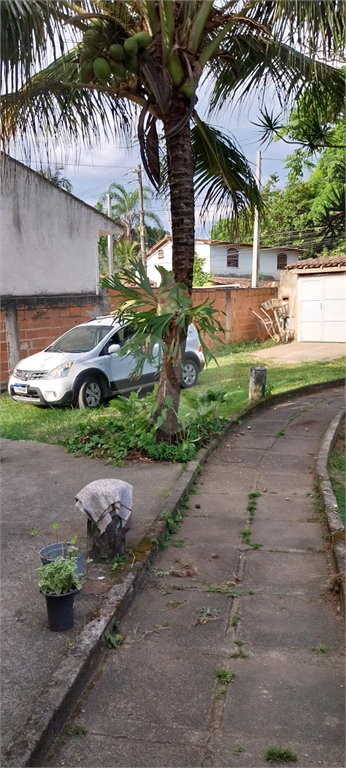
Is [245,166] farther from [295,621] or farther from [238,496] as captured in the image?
[295,621]

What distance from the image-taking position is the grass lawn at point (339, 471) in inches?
235

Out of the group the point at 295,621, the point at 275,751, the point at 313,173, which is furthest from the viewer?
→ the point at 313,173

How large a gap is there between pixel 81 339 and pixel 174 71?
4.85 meters

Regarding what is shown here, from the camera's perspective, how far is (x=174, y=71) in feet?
20.7

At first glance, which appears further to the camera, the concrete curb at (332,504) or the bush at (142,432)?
the bush at (142,432)

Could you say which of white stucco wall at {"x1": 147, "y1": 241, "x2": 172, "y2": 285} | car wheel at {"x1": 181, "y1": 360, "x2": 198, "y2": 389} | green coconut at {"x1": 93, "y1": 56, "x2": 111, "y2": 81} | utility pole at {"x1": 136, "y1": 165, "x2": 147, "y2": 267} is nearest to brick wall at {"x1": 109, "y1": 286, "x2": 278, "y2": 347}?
car wheel at {"x1": 181, "y1": 360, "x2": 198, "y2": 389}

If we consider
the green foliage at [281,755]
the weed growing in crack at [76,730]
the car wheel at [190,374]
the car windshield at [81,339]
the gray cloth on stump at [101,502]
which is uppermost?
the car windshield at [81,339]

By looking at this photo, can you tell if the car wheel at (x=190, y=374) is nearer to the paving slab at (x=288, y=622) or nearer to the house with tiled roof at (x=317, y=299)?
the paving slab at (x=288, y=622)

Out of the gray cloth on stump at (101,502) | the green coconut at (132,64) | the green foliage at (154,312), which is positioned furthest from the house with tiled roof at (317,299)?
the gray cloth on stump at (101,502)

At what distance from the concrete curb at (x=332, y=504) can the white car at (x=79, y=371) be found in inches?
105

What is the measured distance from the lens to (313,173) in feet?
81.7

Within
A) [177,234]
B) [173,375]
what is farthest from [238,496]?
[177,234]

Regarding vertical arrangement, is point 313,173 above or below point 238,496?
above

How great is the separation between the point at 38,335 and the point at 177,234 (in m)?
3.63
